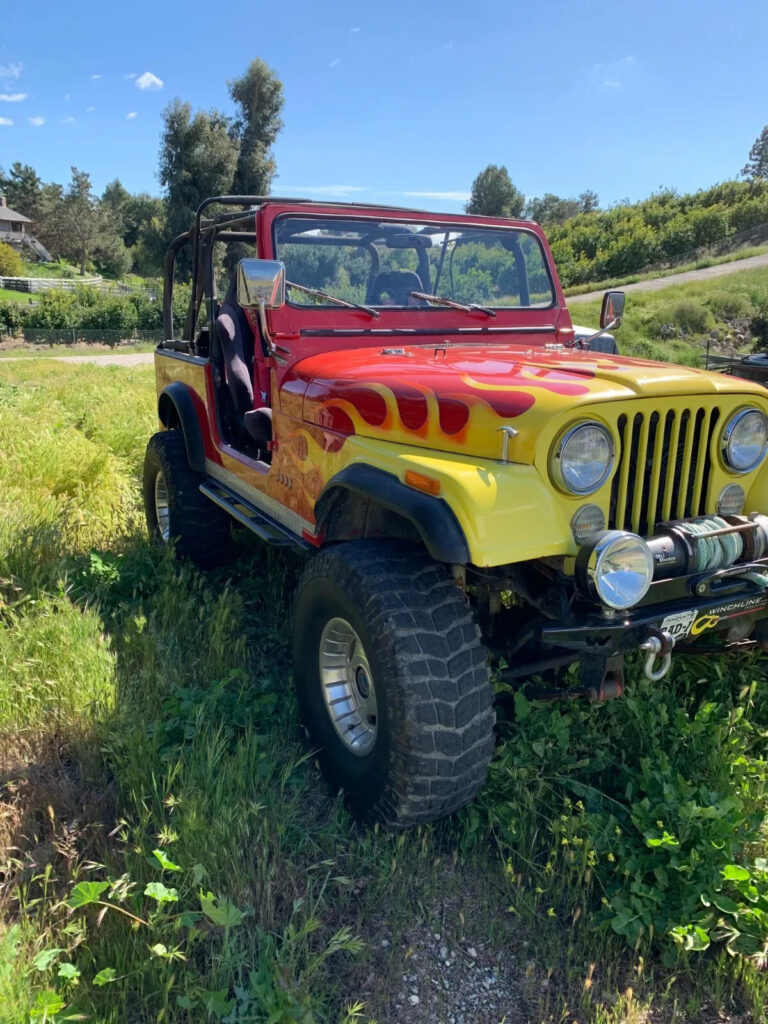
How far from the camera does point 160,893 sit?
1857 mm

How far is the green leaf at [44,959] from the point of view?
1.74 meters

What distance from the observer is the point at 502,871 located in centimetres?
223

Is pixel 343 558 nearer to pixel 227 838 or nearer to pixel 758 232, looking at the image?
pixel 227 838

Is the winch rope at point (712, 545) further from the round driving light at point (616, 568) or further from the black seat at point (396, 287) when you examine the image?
the black seat at point (396, 287)

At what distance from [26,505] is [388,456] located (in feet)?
11.8

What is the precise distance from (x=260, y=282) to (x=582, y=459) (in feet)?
4.83

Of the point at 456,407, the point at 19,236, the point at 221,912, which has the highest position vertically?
the point at 19,236

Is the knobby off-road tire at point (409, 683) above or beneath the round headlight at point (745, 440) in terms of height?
beneath

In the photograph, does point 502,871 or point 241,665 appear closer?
point 502,871

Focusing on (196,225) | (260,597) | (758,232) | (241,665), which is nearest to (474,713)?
(241,665)

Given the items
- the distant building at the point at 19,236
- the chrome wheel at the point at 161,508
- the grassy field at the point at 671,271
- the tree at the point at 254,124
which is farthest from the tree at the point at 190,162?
the distant building at the point at 19,236

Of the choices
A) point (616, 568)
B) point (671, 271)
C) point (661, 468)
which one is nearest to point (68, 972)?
point (616, 568)

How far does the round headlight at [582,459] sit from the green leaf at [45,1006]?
1758 millimetres

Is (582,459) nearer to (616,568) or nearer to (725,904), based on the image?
(616,568)
